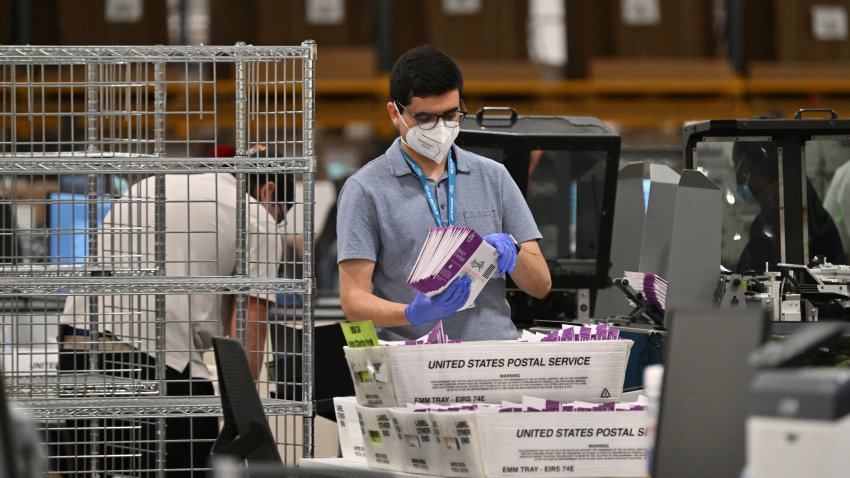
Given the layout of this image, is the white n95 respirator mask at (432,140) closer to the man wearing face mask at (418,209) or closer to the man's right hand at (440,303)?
the man wearing face mask at (418,209)

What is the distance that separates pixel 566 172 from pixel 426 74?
1.71 metres

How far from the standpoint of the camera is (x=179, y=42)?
729cm

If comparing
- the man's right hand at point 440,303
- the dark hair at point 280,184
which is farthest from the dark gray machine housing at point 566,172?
the man's right hand at point 440,303

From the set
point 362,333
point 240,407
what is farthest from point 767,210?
point 240,407

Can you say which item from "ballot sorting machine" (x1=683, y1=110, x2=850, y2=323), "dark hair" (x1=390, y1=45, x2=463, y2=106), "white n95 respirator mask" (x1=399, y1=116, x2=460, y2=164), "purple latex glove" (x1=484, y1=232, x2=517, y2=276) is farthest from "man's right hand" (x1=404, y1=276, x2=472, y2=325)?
"ballot sorting machine" (x1=683, y1=110, x2=850, y2=323)

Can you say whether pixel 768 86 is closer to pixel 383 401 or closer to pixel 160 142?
pixel 160 142

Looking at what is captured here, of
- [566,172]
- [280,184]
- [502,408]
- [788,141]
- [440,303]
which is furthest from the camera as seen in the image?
[566,172]

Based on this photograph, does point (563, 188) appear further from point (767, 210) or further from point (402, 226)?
point (402, 226)

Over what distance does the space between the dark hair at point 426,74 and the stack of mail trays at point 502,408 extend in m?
0.86

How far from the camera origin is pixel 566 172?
4547 millimetres

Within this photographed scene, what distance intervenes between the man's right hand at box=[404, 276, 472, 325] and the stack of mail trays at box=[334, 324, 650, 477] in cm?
28

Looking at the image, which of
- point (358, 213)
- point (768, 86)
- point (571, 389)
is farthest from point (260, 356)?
point (768, 86)

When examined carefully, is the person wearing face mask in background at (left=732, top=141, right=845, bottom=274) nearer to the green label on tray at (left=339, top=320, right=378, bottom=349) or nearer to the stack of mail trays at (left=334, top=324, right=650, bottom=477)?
the stack of mail trays at (left=334, top=324, right=650, bottom=477)

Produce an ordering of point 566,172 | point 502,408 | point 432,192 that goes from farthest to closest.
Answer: point 566,172 → point 432,192 → point 502,408
